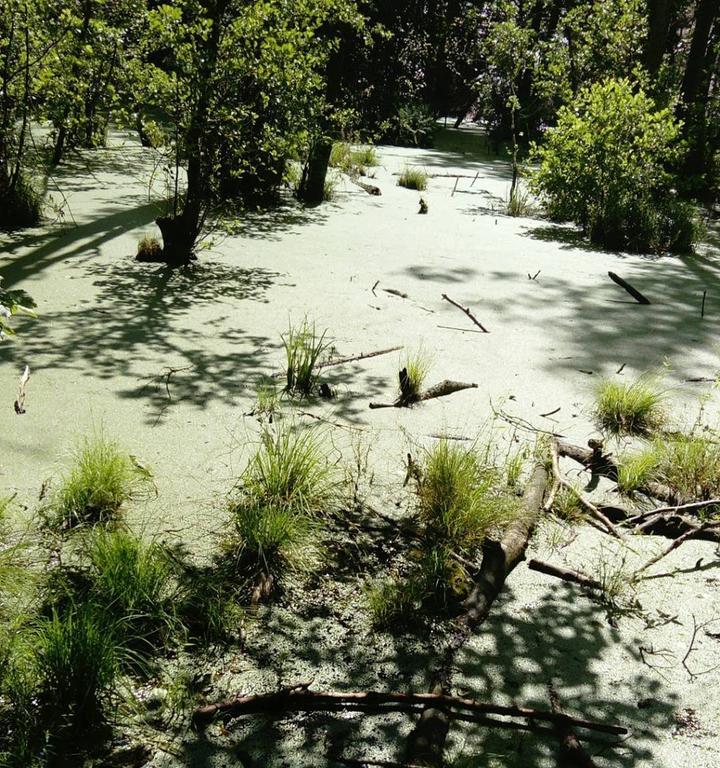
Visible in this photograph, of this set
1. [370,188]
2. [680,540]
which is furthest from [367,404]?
[370,188]

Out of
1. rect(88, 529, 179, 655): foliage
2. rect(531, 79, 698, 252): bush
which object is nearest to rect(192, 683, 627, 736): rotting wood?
rect(88, 529, 179, 655): foliage

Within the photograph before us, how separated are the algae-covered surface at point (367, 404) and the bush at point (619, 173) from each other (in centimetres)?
50

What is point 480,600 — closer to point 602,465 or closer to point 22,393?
point 602,465

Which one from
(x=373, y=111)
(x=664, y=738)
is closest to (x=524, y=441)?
(x=664, y=738)

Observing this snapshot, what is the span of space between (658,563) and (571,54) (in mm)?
11871

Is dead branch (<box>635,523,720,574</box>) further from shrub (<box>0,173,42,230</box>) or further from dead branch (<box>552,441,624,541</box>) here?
shrub (<box>0,173,42,230</box>)

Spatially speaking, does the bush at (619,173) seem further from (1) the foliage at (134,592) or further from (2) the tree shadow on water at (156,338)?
(1) the foliage at (134,592)

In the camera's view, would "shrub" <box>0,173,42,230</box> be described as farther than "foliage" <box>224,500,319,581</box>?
Yes

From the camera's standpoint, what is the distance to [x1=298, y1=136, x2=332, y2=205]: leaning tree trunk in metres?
9.62

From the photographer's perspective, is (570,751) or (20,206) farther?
(20,206)

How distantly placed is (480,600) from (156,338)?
9.83 ft

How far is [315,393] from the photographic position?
4.11 metres

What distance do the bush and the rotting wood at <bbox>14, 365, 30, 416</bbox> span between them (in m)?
6.96

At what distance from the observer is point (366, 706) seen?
197 centimetres
